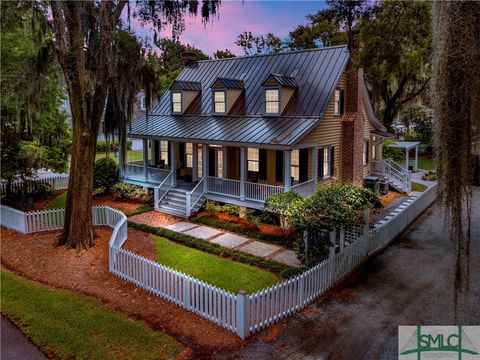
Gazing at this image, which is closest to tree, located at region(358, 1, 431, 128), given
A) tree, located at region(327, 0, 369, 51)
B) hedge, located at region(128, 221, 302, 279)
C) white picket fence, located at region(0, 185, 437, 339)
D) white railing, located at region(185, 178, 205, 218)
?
tree, located at region(327, 0, 369, 51)

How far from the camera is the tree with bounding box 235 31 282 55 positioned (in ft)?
121

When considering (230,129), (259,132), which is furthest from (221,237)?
(230,129)

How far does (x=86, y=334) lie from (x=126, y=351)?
1.11 metres

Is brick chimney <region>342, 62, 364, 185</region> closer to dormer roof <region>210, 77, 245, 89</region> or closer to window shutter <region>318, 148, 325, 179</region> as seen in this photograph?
window shutter <region>318, 148, 325, 179</region>

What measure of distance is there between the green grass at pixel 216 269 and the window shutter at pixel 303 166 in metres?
6.98

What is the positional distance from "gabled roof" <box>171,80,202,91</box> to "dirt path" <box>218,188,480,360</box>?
1408cm

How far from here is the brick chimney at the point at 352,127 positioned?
20.0m

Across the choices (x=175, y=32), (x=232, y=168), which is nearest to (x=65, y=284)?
(x=175, y=32)

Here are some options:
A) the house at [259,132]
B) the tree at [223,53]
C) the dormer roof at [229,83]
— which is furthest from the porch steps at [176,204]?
the tree at [223,53]

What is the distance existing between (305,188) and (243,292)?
990 cm

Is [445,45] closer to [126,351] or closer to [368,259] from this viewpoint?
[126,351]

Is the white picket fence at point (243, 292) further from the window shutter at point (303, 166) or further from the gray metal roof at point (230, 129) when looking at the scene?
the gray metal roof at point (230, 129)

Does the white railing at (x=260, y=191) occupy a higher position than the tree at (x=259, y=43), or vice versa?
the tree at (x=259, y=43)

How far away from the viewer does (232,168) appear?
65.9ft
